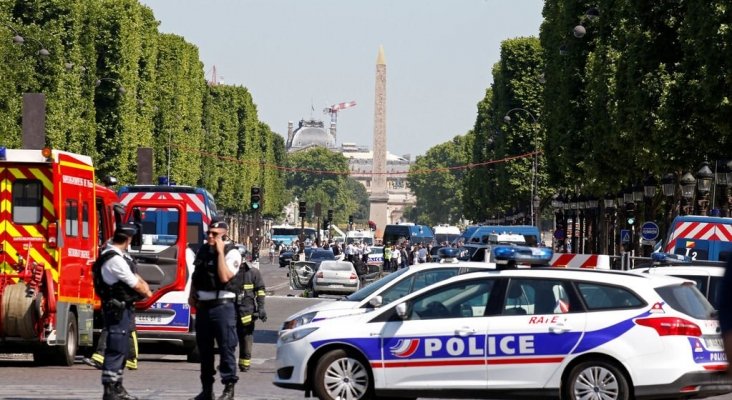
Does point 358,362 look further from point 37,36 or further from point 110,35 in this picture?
point 110,35

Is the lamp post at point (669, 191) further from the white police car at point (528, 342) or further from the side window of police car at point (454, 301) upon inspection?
the side window of police car at point (454, 301)

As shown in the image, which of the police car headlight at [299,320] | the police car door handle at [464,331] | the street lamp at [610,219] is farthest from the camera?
the street lamp at [610,219]

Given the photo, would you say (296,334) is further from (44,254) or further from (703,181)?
(703,181)

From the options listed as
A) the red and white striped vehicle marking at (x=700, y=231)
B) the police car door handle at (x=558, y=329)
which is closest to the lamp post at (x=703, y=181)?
the red and white striped vehicle marking at (x=700, y=231)

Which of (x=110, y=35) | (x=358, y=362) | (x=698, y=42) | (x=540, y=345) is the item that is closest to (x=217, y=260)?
(x=358, y=362)

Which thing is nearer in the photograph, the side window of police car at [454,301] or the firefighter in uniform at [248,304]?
the side window of police car at [454,301]

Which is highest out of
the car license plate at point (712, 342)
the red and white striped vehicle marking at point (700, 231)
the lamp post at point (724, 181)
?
the lamp post at point (724, 181)

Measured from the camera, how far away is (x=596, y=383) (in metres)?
15.5

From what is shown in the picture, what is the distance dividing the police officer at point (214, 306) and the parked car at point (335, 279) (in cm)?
3528

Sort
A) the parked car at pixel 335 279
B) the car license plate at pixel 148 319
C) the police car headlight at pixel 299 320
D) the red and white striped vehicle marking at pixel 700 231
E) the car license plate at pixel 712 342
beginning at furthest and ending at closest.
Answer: the parked car at pixel 335 279 < the red and white striped vehicle marking at pixel 700 231 < the car license plate at pixel 148 319 < the police car headlight at pixel 299 320 < the car license plate at pixel 712 342

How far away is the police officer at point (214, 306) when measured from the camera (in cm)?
1543

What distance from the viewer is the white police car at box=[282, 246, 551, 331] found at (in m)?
16.8

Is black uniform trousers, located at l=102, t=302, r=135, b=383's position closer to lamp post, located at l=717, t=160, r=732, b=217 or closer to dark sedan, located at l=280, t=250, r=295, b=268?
lamp post, located at l=717, t=160, r=732, b=217

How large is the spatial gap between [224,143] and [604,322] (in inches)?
3767
